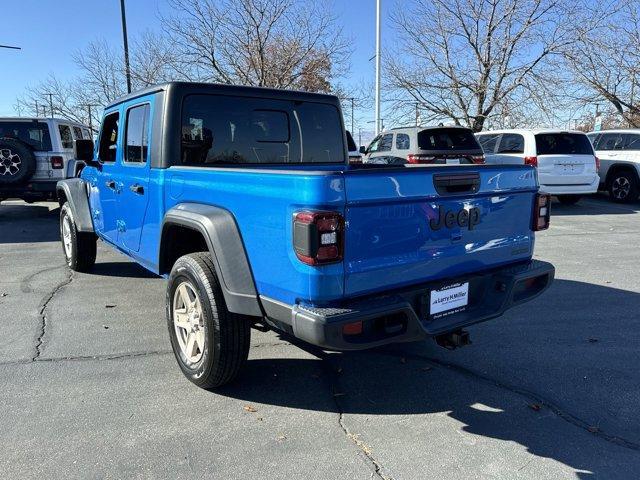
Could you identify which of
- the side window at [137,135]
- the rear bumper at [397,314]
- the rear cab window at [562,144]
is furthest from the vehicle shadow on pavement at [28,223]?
the rear cab window at [562,144]

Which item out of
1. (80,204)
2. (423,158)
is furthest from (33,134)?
→ (423,158)

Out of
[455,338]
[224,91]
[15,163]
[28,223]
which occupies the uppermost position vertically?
[224,91]

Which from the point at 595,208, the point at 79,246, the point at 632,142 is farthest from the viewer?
the point at 632,142

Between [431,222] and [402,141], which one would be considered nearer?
[431,222]

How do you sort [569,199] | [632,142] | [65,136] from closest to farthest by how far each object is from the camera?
[65,136] < [632,142] < [569,199]

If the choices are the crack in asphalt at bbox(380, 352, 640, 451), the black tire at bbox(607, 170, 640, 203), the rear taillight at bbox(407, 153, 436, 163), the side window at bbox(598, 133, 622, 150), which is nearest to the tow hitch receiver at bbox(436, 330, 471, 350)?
the crack in asphalt at bbox(380, 352, 640, 451)

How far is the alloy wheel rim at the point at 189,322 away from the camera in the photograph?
333 centimetres

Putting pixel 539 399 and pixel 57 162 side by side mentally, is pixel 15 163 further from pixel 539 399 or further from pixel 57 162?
pixel 539 399

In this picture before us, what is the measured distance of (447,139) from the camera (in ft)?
36.3

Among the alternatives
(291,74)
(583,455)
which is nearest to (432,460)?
(583,455)

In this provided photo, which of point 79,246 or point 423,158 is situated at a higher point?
point 423,158

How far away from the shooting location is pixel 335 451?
8.97ft

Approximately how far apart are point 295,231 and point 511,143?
10822mm

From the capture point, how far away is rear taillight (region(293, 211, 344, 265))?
244 centimetres
